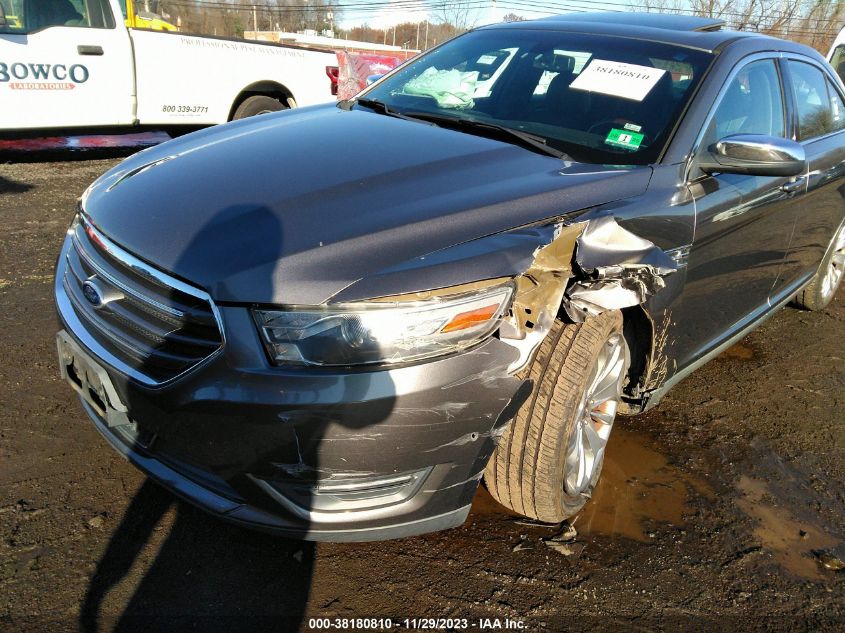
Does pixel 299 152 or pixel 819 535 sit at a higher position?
pixel 299 152

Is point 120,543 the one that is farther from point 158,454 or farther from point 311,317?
point 311,317

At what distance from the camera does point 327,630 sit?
2010 mm

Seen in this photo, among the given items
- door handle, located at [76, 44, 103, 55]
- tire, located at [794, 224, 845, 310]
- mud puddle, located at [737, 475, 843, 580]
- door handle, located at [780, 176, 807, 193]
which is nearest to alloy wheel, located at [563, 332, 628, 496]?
mud puddle, located at [737, 475, 843, 580]

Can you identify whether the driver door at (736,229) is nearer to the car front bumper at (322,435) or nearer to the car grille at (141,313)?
the car front bumper at (322,435)

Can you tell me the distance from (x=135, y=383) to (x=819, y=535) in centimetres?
261

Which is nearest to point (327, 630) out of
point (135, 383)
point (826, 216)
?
point (135, 383)

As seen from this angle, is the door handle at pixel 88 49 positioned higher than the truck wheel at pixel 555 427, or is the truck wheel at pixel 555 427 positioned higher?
the door handle at pixel 88 49

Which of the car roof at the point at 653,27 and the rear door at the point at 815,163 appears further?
the rear door at the point at 815,163

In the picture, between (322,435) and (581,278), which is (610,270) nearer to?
(581,278)

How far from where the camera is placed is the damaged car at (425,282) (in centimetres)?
179

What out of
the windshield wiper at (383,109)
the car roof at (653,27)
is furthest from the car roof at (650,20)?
the windshield wiper at (383,109)

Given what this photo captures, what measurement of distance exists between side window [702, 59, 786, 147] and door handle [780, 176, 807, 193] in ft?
0.84

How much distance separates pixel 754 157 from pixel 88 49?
6.41 meters

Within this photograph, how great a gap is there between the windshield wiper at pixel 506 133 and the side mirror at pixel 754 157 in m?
0.60
